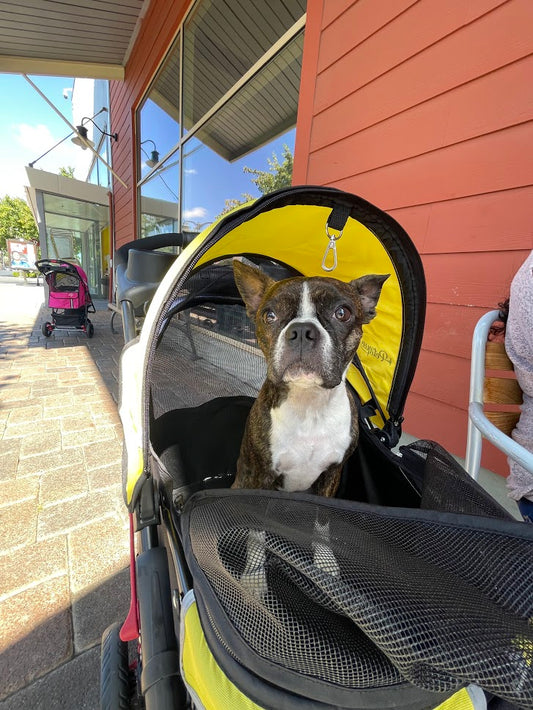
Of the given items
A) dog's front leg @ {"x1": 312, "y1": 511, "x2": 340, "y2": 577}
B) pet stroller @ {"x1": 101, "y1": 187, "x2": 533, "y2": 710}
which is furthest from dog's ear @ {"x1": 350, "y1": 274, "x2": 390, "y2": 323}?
dog's front leg @ {"x1": 312, "y1": 511, "x2": 340, "y2": 577}

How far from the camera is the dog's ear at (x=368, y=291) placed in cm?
125

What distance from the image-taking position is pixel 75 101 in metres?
17.7

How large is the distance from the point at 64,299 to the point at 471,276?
20.6 feet

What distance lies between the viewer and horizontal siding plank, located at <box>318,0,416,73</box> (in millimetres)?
1969

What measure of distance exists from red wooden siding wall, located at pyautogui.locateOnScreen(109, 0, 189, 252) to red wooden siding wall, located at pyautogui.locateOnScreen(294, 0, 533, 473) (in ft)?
13.0

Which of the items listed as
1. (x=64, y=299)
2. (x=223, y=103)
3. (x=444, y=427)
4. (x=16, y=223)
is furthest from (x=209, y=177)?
(x=16, y=223)

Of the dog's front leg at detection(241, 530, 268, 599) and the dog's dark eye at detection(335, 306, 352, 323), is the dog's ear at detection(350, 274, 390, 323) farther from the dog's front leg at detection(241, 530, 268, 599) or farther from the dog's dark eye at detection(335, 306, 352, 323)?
the dog's front leg at detection(241, 530, 268, 599)

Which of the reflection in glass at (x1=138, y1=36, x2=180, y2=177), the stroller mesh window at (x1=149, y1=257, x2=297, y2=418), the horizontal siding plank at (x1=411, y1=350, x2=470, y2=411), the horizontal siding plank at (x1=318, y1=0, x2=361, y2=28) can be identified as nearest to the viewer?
the stroller mesh window at (x1=149, y1=257, x2=297, y2=418)

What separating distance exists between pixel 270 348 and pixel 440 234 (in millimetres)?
1323

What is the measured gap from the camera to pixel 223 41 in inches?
163

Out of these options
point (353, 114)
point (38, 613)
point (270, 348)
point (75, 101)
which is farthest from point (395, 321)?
point (75, 101)

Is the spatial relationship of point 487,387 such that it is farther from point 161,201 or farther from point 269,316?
point 161,201

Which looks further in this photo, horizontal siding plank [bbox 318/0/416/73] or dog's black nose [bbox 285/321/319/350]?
horizontal siding plank [bbox 318/0/416/73]

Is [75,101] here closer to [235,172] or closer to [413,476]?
[235,172]
